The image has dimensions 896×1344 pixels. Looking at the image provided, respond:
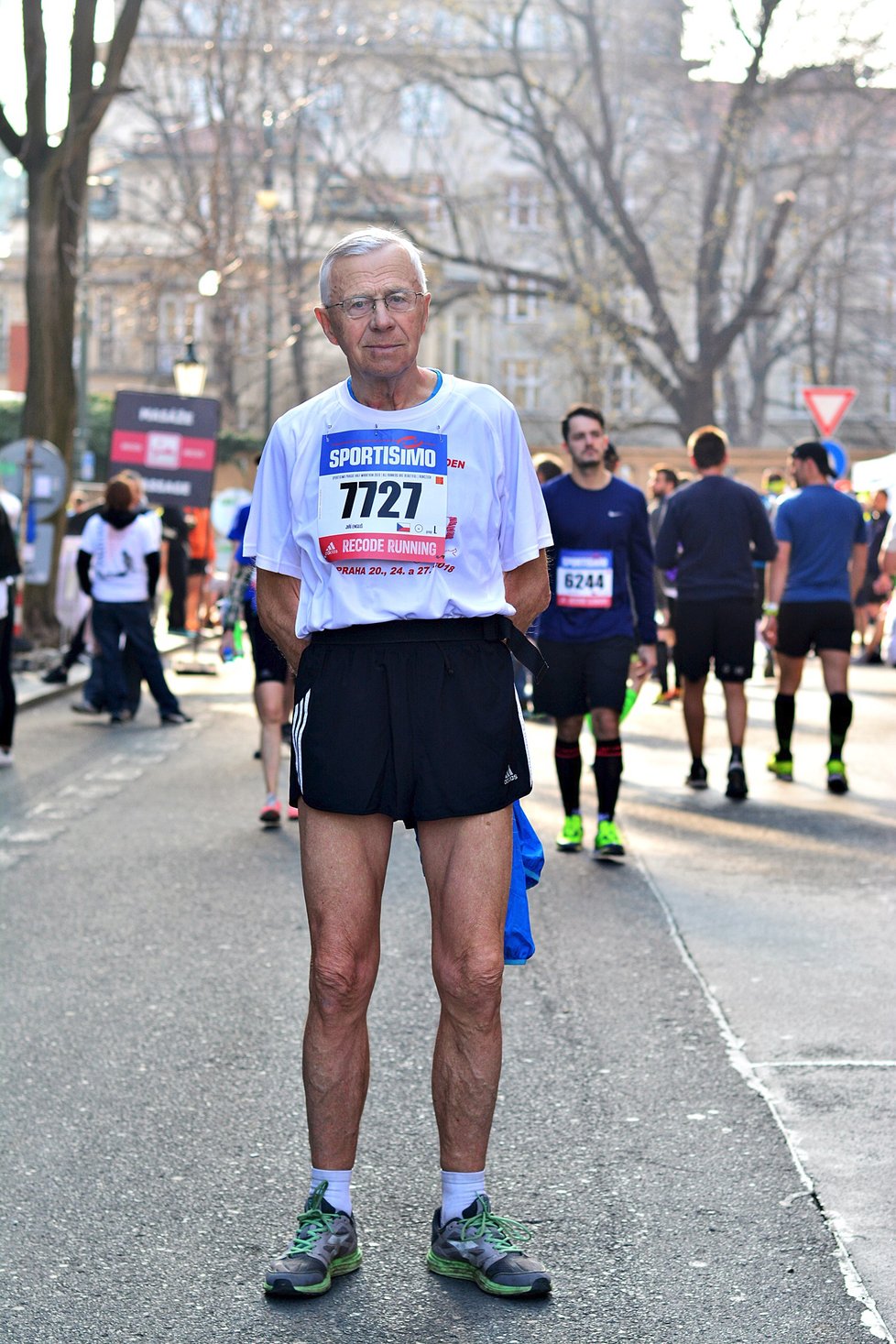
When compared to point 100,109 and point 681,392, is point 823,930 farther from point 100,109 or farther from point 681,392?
point 681,392

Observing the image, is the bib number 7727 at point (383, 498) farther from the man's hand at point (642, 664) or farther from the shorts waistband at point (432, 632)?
the man's hand at point (642, 664)

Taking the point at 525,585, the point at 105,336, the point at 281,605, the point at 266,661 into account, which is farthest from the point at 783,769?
the point at 105,336

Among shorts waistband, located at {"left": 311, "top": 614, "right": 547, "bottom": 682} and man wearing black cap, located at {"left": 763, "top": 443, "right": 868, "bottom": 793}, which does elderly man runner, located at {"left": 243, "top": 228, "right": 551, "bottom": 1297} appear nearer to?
shorts waistband, located at {"left": 311, "top": 614, "right": 547, "bottom": 682}

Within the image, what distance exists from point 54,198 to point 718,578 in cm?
Result: 1236

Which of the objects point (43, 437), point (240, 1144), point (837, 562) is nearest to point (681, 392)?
point (43, 437)

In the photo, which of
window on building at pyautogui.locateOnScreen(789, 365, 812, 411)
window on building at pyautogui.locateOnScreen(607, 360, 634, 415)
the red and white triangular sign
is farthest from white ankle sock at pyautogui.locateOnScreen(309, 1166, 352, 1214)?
window on building at pyautogui.locateOnScreen(789, 365, 812, 411)

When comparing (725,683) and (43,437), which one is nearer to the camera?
(725,683)

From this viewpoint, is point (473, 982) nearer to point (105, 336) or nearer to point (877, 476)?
point (877, 476)

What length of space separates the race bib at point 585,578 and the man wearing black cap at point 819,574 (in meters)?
2.51

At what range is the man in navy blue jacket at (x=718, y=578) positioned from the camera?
37.5 ft

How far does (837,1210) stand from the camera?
441cm

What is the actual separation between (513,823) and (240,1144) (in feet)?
3.93

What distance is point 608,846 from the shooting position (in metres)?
9.33

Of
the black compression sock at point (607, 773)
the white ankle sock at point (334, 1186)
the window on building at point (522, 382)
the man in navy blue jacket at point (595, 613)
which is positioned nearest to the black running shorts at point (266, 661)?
the man in navy blue jacket at point (595, 613)
